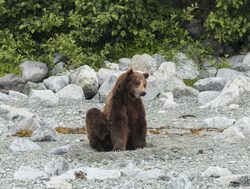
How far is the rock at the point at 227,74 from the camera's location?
60.1 feet

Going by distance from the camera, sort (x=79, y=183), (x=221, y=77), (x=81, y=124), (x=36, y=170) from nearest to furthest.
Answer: (x=79, y=183) < (x=36, y=170) < (x=81, y=124) < (x=221, y=77)

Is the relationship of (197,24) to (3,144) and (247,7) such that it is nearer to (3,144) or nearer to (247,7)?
(247,7)

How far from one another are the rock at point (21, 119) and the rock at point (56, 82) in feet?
12.2

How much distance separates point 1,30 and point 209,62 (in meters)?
4.80

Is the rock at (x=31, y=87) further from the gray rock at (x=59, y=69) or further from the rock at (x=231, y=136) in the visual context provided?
the rock at (x=231, y=136)

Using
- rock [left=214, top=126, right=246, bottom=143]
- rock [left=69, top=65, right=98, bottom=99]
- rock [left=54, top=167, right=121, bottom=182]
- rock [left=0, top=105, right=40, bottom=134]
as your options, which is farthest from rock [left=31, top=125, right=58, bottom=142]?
rock [left=69, top=65, right=98, bottom=99]

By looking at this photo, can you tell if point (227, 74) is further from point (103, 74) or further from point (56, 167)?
point (56, 167)

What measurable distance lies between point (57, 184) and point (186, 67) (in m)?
10.9

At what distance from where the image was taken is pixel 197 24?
67.2 feet

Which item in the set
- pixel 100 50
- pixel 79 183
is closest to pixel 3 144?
pixel 79 183

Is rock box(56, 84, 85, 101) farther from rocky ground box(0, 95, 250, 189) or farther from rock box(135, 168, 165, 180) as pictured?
rock box(135, 168, 165, 180)

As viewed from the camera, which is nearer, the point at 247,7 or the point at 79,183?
the point at 79,183

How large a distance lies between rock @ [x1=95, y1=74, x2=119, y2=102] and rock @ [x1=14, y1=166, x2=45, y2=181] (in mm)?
7449

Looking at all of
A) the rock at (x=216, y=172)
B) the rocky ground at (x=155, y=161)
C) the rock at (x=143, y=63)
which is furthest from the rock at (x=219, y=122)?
the rock at (x=143, y=63)
